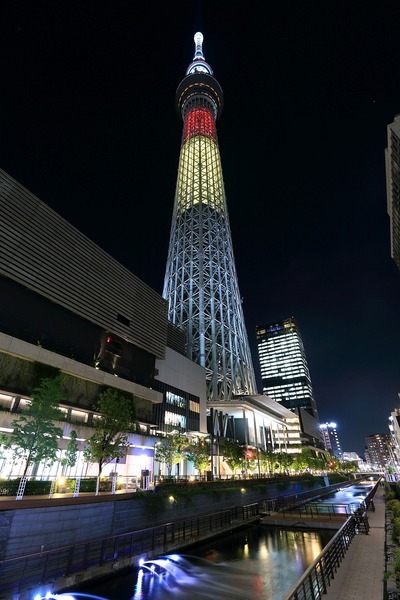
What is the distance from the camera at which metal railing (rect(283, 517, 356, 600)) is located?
890 centimetres

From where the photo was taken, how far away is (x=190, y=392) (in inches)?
2085

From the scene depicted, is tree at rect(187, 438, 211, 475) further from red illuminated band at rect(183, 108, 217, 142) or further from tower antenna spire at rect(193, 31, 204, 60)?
tower antenna spire at rect(193, 31, 204, 60)

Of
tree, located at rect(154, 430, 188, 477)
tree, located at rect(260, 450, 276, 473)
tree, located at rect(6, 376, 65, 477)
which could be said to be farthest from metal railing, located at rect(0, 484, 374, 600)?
tree, located at rect(260, 450, 276, 473)

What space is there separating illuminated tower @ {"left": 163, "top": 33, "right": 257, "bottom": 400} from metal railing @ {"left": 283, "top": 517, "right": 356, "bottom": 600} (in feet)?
173

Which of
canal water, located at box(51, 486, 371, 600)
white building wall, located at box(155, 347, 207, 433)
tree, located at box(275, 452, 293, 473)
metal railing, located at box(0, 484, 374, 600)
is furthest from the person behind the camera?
tree, located at box(275, 452, 293, 473)

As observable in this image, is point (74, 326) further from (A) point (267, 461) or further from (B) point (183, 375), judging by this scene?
(A) point (267, 461)

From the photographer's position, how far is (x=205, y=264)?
84.6 m

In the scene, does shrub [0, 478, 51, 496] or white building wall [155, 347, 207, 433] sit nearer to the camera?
shrub [0, 478, 51, 496]

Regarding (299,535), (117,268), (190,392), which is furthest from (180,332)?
(299,535)

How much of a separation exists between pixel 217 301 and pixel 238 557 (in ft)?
212

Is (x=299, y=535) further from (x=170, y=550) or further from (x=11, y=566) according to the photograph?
(x=11, y=566)

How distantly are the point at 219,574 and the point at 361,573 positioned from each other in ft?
23.3

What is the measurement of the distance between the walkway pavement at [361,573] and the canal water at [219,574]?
2779mm

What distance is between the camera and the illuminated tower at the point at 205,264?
73562 millimetres
